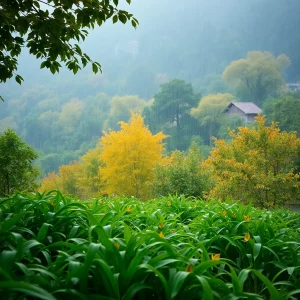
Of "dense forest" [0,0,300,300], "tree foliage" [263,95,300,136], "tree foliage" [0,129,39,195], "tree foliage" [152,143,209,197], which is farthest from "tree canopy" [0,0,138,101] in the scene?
"tree foliage" [263,95,300,136]

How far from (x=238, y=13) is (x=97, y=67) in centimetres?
10109

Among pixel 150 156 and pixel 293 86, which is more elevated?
pixel 293 86

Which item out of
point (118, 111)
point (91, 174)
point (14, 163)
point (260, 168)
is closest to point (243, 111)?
point (91, 174)

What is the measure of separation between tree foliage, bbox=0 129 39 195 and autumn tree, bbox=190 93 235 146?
36.0 metres

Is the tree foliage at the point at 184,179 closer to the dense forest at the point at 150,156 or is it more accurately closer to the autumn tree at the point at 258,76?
the dense forest at the point at 150,156

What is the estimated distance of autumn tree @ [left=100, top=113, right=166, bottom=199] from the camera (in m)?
17.5

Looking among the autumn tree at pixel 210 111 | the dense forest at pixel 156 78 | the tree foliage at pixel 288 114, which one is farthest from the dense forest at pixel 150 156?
the dense forest at pixel 156 78

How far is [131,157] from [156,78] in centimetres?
6195

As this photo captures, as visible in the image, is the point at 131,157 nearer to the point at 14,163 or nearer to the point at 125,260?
the point at 14,163

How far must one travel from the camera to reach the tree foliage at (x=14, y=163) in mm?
11008

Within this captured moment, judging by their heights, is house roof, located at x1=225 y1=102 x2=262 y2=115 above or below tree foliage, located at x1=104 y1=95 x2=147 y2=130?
below

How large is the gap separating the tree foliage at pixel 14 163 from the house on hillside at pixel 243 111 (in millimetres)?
34727

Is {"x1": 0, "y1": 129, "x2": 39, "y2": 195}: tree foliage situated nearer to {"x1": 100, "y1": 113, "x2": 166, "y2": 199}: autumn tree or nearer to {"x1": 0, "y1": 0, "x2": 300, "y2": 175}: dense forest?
{"x1": 100, "y1": 113, "x2": 166, "y2": 199}: autumn tree

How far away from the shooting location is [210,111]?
4603cm
